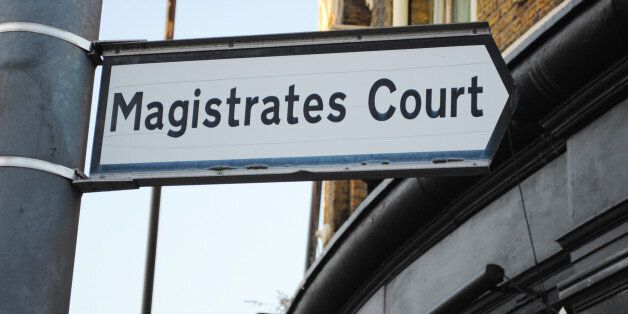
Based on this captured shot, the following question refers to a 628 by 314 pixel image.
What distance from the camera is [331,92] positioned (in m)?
3.01

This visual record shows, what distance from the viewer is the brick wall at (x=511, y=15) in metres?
7.41

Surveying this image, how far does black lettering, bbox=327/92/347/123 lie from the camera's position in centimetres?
296

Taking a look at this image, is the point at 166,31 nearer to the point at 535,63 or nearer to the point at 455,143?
the point at 535,63

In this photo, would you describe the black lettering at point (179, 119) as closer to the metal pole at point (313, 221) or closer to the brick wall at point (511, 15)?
the brick wall at point (511, 15)

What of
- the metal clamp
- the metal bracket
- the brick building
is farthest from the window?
the metal bracket

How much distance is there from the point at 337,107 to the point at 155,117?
49cm

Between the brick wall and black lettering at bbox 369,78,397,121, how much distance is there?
450cm

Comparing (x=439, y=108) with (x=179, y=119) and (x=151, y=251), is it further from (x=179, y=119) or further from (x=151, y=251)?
(x=151, y=251)

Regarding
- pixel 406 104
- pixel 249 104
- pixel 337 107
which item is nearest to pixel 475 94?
pixel 406 104

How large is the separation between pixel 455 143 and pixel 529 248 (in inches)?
160

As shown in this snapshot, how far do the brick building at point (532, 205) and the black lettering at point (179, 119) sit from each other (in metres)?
2.98

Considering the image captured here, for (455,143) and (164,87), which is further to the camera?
(164,87)

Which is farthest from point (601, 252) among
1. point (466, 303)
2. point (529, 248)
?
point (466, 303)

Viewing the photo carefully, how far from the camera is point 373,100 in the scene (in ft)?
9.85
